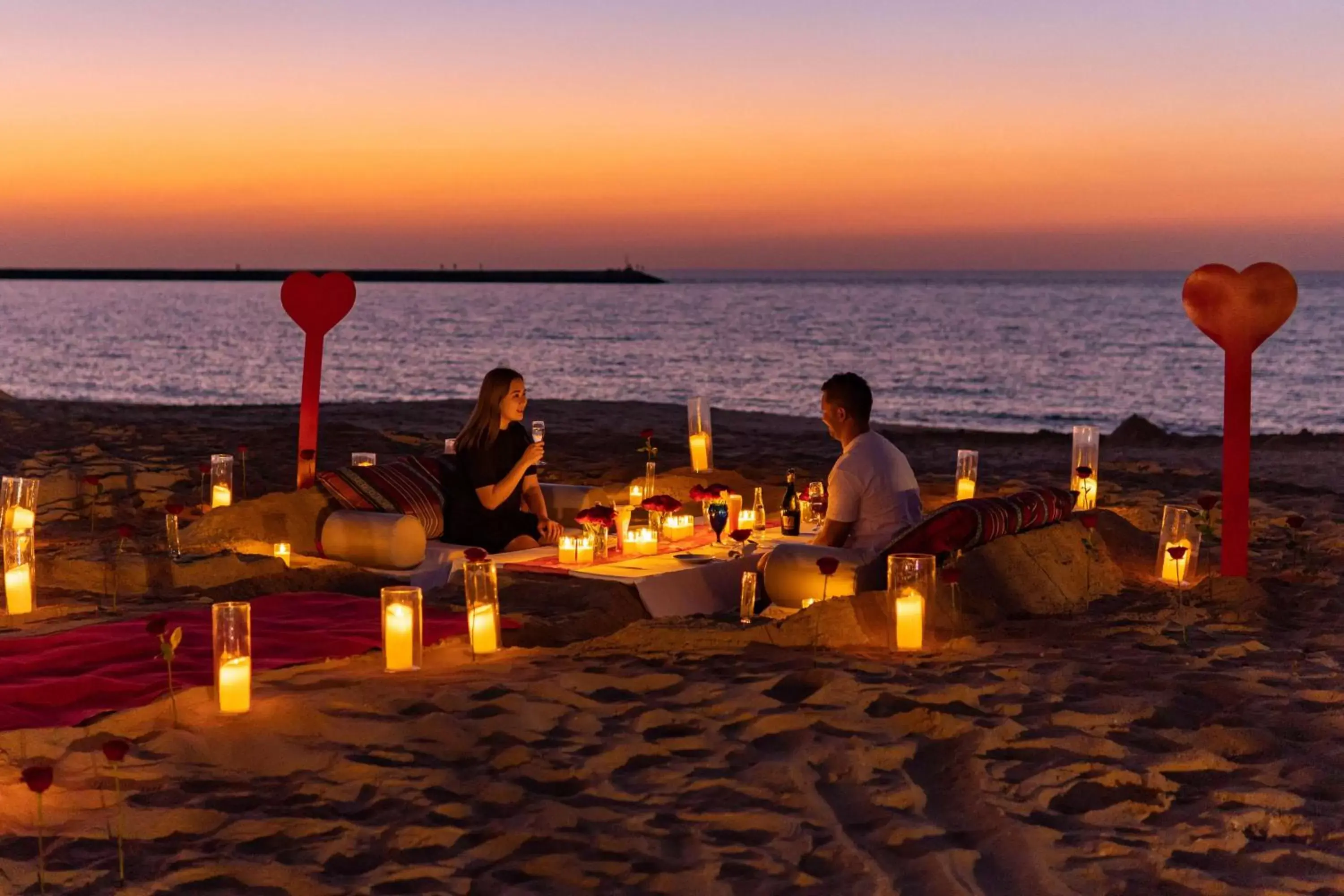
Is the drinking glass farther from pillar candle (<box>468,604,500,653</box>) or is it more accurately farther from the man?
pillar candle (<box>468,604,500,653</box>)

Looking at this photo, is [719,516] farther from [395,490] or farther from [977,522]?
[395,490]

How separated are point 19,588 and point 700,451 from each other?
4966 mm

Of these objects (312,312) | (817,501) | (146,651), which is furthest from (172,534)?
(817,501)

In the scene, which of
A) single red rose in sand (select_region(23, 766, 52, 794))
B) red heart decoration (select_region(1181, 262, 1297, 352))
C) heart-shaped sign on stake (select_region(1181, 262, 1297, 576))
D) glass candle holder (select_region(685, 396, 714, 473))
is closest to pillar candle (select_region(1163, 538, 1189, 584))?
heart-shaped sign on stake (select_region(1181, 262, 1297, 576))

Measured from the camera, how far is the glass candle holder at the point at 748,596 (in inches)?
254

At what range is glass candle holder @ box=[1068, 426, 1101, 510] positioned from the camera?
9.09m

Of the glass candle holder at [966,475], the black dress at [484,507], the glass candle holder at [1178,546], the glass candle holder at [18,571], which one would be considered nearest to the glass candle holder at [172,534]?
the glass candle holder at [18,571]

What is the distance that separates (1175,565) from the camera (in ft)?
24.1

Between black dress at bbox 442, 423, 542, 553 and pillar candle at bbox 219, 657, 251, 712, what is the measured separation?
122 inches

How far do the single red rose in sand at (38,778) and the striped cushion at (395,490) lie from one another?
4387 millimetres

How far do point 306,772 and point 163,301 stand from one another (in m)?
106

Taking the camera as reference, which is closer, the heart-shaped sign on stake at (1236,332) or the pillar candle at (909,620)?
the pillar candle at (909,620)

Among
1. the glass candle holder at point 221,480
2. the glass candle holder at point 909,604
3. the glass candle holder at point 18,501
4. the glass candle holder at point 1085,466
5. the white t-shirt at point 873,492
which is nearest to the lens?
the glass candle holder at point 909,604

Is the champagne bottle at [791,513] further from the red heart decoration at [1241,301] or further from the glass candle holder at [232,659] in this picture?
the glass candle holder at [232,659]
